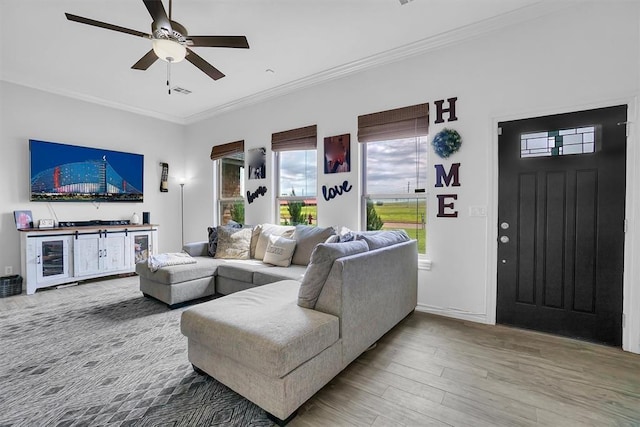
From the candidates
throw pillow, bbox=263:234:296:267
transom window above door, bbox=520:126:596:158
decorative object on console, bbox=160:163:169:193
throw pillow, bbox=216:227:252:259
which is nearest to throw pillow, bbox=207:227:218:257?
throw pillow, bbox=216:227:252:259

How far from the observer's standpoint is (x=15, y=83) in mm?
4066

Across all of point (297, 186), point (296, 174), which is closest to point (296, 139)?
point (296, 174)

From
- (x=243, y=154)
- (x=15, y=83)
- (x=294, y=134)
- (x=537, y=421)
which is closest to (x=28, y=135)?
(x=15, y=83)

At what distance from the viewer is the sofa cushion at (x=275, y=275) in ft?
10.0

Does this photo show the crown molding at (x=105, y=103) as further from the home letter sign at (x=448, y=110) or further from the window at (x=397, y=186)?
the home letter sign at (x=448, y=110)

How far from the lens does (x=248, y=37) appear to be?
308cm

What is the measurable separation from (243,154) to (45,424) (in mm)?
4176

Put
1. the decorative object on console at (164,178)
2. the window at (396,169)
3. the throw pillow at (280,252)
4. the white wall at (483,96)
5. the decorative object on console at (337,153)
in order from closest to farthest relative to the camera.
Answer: the white wall at (483,96) → the window at (396,169) → the throw pillow at (280,252) → the decorative object on console at (337,153) → the decorative object on console at (164,178)

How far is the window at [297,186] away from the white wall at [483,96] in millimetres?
318

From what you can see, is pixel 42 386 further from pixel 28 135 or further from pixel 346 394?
pixel 28 135

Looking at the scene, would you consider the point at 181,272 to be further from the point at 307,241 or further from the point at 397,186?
the point at 397,186

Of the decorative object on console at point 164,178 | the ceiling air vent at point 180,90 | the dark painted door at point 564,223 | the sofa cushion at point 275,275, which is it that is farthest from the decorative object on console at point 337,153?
the decorative object on console at point 164,178

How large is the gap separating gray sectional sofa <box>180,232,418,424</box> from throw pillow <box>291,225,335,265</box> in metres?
0.96

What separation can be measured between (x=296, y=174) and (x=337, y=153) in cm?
91
